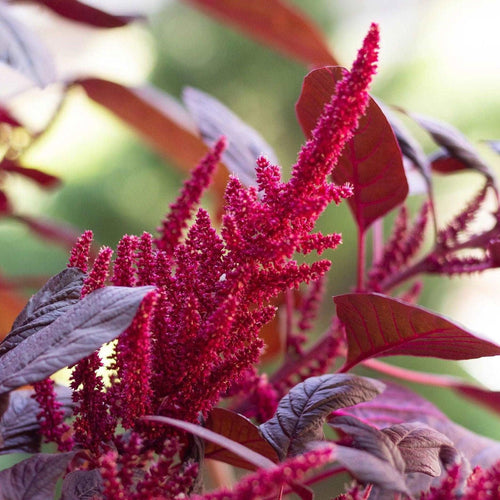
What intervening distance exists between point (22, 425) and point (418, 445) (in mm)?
230

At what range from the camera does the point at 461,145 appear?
491 mm

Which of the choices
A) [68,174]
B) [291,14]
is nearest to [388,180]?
[291,14]

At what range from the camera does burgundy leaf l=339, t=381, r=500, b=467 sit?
1.48 feet

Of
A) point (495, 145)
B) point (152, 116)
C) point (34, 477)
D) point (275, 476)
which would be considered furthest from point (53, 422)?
point (152, 116)

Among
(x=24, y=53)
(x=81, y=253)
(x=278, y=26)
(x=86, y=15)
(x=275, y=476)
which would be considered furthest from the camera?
(x=278, y=26)

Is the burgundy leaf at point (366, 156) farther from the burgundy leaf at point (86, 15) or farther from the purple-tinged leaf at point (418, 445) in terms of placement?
the burgundy leaf at point (86, 15)

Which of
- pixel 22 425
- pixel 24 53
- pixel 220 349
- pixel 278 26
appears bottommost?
pixel 22 425

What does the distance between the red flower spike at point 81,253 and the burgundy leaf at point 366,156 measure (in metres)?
0.16

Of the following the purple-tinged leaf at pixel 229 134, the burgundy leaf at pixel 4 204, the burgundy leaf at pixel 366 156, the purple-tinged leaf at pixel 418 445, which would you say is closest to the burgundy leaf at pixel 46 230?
the burgundy leaf at pixel 4 204

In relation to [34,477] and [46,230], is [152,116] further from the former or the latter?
[34,477]

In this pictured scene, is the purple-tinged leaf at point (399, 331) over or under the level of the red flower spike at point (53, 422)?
over

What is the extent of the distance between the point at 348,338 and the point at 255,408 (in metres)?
0.10

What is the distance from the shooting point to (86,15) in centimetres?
62

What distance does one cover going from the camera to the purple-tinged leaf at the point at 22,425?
1.23 feet
